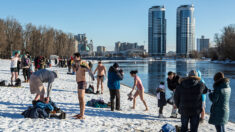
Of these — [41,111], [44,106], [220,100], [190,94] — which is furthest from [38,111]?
[220,100]

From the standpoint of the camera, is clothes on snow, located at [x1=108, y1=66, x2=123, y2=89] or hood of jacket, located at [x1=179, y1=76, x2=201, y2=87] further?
clothes on snow, located at [x1=108, y1=66, x2=123, y2=89]

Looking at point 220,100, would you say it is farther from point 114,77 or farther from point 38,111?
point 38,111

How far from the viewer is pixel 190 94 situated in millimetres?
4836

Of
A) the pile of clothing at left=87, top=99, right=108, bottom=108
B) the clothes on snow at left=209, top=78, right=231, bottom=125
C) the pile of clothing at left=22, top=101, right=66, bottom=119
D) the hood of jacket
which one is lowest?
the pile of clothing at left=87, top=99, right=108, bottom=108

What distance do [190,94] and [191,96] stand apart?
5 cm

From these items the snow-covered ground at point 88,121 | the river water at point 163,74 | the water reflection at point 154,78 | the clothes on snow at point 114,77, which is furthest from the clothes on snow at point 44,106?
the water reflection at point 154,78

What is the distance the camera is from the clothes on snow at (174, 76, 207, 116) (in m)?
4.81

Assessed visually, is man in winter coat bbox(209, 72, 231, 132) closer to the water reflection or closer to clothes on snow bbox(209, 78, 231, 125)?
clothes on snow bbox(209, 78, 231, 125)

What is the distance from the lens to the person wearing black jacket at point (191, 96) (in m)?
4.81

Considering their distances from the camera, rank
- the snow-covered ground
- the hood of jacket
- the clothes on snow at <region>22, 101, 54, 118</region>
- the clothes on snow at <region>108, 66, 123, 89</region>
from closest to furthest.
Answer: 1. the hood of jacket
2. the snow-covered ground
3. the clothes on snow at <region>22, 101, 54, 118</region>
4. the clothes on snow at <region>108, 66, 123, 89</region>

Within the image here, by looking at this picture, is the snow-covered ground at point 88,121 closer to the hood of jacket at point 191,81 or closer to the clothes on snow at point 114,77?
the clothes on snow at point 114,77

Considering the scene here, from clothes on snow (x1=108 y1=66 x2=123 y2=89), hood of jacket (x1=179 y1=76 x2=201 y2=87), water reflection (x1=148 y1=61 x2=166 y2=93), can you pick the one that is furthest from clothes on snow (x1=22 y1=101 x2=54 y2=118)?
water reflection (x1=148 y1=61 x2=166 y2=93)

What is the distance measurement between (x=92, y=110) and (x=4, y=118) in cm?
297

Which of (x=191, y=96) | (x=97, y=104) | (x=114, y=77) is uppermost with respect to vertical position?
(x=114, y=77)
